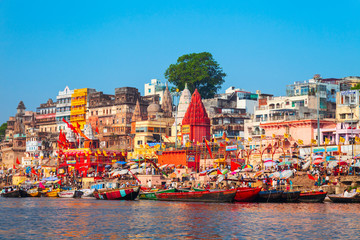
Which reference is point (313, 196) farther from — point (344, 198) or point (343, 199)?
point (344, 198)

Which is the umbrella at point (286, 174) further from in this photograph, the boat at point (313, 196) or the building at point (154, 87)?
the building at point (154, 87)

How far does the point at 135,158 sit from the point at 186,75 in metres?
24.9

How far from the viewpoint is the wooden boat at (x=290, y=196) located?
5573 centimetres

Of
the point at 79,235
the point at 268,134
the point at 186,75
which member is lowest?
the point at 79,235

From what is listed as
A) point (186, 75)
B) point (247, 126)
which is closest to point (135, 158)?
point (247, 126)

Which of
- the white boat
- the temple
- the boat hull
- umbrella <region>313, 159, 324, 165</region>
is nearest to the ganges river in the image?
the boat hull

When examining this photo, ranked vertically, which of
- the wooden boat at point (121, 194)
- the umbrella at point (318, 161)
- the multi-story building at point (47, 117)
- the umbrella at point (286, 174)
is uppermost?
the multi-story building at point (47, 117)

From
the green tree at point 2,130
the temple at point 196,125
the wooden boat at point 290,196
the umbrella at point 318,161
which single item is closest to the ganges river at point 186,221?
the wooden boat at point 290,196

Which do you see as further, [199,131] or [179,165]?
[199,131]

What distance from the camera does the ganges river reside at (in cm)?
3812

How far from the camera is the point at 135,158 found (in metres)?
91.8

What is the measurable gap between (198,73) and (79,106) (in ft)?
78.6

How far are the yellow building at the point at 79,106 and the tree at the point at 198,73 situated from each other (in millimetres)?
15933

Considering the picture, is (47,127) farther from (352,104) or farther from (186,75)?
(352,104)
